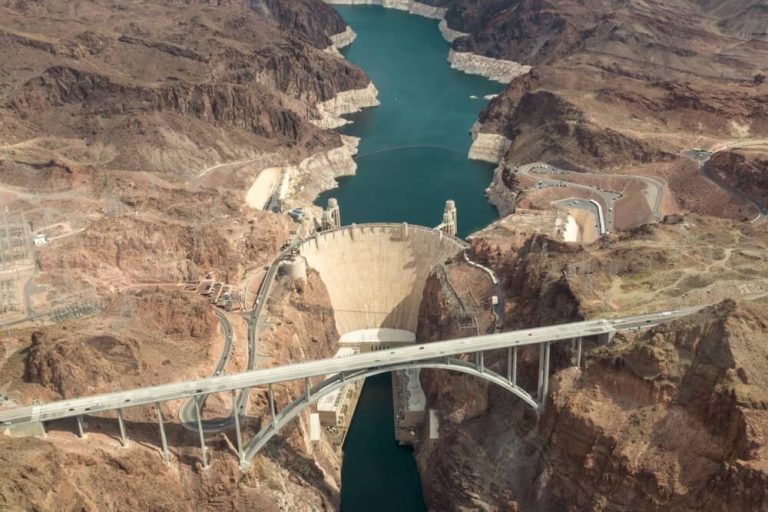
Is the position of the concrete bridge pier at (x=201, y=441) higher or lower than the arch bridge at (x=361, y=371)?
lower

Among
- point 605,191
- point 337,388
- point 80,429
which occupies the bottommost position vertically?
point 605,191

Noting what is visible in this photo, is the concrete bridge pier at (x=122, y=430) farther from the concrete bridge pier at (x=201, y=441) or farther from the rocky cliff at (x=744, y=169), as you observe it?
the rocky cliff at (x=744, y=169)

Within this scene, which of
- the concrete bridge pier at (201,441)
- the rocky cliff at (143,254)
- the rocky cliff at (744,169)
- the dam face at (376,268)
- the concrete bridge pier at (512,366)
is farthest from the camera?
the rocky cliff at (744,169)

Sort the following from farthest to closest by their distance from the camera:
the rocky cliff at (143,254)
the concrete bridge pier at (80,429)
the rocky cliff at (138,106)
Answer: the rocky cliff at (138,106) → the rocky cliff at (143,254) → the concrete bridge pier at (80,429)

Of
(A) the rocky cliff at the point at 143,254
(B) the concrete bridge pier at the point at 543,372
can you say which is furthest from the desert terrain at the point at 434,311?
(B) the concrete bridge pier at the point at 543,372

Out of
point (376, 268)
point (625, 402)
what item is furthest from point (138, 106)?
point (625, 402)

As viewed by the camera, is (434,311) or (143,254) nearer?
(434,311)

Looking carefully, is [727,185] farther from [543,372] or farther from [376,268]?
[543,372]

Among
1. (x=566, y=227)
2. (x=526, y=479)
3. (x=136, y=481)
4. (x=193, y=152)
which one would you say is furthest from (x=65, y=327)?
(x=193, y=152)
